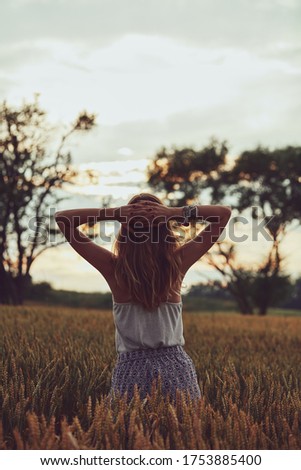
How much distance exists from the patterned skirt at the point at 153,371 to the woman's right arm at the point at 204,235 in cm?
55

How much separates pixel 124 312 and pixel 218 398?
1127mm

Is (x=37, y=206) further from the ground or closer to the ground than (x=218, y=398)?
further from the ground

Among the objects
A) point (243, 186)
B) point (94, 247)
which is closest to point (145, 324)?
point (94, 247)

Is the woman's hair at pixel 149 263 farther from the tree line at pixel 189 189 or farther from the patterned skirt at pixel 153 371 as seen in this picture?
the tree line at pixel 189 189

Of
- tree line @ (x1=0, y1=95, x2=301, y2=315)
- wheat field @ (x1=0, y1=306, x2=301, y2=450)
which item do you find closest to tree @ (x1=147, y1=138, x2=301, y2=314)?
tree line @ (x1=0, y1=95, x2=301, y2=315)

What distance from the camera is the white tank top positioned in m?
3.51

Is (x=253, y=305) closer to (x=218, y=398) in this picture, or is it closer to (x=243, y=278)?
(x=243, y=278)

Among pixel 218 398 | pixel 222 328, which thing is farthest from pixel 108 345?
pixel 222 328

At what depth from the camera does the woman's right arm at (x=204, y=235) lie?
3.57m

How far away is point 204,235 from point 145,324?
671 millimetres

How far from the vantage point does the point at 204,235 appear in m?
3.63

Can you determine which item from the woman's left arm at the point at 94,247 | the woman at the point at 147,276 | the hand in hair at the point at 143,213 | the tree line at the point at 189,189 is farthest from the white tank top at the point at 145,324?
the tree line at the point at 189,189
